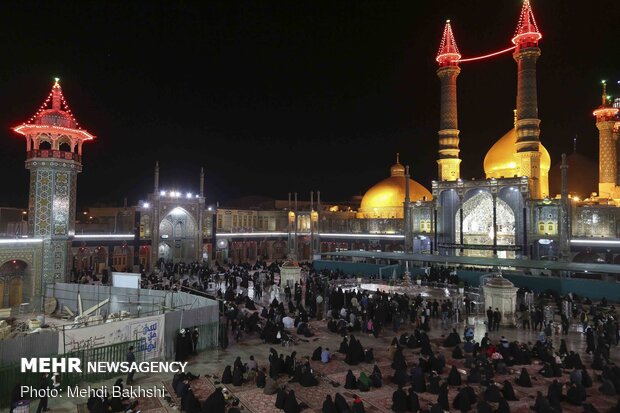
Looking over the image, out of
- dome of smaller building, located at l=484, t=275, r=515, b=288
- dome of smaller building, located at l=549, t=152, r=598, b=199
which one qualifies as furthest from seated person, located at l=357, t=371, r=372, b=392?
dome of smaller building, located at l=549, t=152, r=598, b=199

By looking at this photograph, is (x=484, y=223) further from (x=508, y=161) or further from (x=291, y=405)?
(x=291, y=405)

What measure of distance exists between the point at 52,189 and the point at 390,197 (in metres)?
34.1

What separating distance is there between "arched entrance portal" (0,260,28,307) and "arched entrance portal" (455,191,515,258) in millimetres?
30977

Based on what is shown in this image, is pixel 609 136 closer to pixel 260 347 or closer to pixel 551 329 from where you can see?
pixel 551 329

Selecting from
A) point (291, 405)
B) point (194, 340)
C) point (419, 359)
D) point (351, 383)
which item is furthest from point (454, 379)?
point (194, 340)

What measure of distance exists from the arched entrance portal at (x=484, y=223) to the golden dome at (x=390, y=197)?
10164 millimetres

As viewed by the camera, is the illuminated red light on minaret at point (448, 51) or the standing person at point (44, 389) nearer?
the standing person at point (44, 389)

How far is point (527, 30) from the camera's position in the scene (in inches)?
1421

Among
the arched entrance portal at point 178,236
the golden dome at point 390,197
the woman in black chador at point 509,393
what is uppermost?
the golden dome at point 390,197

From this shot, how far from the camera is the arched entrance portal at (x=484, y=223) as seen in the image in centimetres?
3547

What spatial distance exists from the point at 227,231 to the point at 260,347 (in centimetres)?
3122

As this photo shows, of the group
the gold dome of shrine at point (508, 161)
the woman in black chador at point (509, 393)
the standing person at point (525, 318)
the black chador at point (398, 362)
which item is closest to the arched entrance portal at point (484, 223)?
the gold dome of shrine at point (508, 161)

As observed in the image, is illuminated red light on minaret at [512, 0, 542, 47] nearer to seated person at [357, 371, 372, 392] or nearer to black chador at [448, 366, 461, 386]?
black chador at [448, 366, 461, 386]

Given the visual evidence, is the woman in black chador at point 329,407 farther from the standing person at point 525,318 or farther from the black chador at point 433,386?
the standing person at point 525,318
